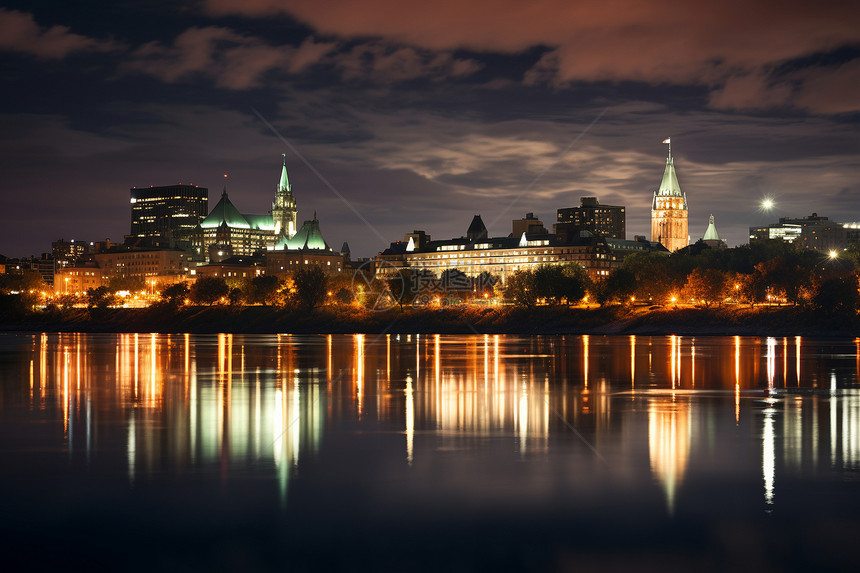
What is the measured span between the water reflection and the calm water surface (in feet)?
0.56

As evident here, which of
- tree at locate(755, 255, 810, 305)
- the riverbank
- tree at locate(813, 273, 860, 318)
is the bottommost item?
the riverbank

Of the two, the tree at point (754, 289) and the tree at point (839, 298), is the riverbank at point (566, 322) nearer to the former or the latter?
the tree at point (839, 298)

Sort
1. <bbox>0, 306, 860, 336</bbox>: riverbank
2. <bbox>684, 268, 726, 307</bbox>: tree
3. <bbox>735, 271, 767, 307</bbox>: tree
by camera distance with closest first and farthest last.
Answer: <bbox>0, 306, 860, 336</bbox>: riverbank < <bbox>735, 271, 767, 307</bbox>: tree < <bbox>684, 268, 726, 307</bbox>: tree

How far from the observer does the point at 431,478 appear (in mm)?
23078

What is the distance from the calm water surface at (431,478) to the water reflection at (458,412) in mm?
172

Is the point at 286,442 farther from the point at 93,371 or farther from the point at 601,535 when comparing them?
the point at 93,371

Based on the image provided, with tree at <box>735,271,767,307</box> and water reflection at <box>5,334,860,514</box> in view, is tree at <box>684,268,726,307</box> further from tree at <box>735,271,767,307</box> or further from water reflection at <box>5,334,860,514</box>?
water reflection at <box>5,334,860,514</box>

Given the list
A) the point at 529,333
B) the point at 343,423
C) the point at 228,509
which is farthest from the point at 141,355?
the point at 529,333

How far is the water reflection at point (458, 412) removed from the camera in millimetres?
25781

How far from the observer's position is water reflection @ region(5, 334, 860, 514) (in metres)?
25.8

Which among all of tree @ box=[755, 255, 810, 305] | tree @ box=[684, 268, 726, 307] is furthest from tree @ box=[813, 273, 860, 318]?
tree @ box=[684, 268, 726, 307]

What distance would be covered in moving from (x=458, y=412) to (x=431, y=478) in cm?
1356

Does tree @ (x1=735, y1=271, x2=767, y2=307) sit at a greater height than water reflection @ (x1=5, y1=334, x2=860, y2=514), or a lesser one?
greater

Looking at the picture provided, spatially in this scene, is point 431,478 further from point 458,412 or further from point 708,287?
point 708,287
